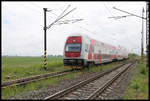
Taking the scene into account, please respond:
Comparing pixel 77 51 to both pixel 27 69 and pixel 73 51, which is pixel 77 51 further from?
pixel 27 69

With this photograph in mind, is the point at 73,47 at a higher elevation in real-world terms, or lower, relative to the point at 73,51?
higher

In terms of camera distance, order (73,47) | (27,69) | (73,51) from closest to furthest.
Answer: (73,51) → (73,47) → (27,69)

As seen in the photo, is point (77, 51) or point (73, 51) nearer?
point (77, 51)

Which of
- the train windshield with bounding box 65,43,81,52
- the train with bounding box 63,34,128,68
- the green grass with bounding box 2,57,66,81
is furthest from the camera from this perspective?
the train windshield with bounding box 65,43,81,52

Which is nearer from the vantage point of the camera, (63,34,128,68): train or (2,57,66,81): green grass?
(2,57,66,81): green grass

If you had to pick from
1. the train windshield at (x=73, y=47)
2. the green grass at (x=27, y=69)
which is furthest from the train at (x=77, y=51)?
the green grass at (x=27, y=69)

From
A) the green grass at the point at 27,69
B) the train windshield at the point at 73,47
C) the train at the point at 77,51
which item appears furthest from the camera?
the train windshield at the point at 73,47

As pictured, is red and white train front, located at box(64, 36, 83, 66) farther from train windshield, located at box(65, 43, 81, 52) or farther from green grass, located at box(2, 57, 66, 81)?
green grass, located at box(2, 57, 66, 81)

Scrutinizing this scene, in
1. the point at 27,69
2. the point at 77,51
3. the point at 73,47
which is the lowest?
the point at 27,69

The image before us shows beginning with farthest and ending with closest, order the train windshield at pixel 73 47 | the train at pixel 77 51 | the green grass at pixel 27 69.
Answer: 1. the train windshield at pixel 73 47
2. the train at pixel 77 51
3. the green grass at pixel 27 69

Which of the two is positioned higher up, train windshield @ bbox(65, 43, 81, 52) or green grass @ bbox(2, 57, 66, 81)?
train windshield @ bbox(65, 43, 81, 52)

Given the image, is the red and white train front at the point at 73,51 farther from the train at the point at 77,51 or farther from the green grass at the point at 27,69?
the green grass at the point at 27,69

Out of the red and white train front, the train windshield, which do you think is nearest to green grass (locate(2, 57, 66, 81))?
the red and white train front

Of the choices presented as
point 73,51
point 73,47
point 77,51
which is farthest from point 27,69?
point 77,51
